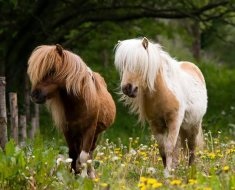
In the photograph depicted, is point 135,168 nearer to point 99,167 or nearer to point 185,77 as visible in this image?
point 99,167

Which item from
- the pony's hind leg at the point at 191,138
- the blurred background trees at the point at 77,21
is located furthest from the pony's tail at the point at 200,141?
the blurred background trees at the point at 77,21

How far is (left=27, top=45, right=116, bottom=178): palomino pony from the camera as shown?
27.7 feet

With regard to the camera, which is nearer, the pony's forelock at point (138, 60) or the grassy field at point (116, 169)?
the grassy field at point (116, 169)

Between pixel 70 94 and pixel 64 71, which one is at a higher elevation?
pixel 64 71

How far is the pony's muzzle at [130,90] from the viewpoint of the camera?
8.41 metres

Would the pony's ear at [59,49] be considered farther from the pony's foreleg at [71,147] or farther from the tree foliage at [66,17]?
the tree foliage at [66,17]

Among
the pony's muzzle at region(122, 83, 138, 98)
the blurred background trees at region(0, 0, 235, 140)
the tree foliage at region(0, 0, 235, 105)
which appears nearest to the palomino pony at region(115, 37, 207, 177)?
the pony's muzzle at region(122, 83, 138, 98)

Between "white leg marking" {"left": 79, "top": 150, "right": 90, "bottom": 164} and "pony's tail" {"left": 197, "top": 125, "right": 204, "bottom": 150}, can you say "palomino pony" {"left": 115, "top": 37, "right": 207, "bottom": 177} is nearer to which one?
"pony's tail" {"left": 197, "top": 125, "right": 204, "bottom": 150}

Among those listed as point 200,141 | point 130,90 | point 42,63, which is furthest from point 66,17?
point 130,90

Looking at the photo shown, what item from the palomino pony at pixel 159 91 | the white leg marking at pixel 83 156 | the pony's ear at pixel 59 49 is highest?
the pony's ear at pixel 59 49

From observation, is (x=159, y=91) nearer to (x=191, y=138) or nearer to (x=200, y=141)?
(x=191, y=138)

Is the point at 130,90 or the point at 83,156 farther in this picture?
the point at 83,156

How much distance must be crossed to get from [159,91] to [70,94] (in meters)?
1.05

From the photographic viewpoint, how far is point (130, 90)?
8.41m
